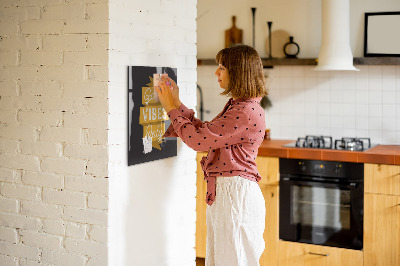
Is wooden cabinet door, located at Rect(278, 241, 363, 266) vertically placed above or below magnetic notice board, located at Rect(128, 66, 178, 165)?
below

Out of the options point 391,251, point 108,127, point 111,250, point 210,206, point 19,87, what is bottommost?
point 391,251

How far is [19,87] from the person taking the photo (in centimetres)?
265

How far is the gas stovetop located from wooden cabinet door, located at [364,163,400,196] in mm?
236

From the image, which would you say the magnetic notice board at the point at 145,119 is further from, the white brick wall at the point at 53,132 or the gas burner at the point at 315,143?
the gas burner at the point at 315,143

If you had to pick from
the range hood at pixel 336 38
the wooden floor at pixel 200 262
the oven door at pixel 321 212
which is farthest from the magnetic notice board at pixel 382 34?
the wooden floor at pixel 200 262

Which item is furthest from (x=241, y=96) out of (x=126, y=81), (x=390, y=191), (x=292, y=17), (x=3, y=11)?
(x=292, y=17)

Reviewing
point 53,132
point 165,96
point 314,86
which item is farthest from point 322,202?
point 53,132

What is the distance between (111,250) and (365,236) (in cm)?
205

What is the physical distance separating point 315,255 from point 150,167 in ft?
6.03

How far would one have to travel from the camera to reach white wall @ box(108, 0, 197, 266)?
2486 millimetres

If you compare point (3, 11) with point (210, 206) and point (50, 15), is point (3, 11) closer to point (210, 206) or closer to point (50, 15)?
point (50, 15)

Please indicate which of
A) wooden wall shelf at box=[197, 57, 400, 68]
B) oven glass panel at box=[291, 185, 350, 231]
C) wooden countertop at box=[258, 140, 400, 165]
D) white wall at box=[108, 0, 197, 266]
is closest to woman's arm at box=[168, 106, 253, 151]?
white wall at box=[108, 0, 197, 266]

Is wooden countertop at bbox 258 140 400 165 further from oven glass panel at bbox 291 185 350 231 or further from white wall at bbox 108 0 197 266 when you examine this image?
white wall at bbox 108 0 197 266

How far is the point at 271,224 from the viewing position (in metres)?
4.18
